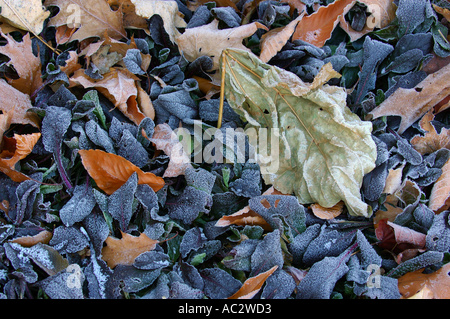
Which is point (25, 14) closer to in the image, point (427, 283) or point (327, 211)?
point (327, 211)

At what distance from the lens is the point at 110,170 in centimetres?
127

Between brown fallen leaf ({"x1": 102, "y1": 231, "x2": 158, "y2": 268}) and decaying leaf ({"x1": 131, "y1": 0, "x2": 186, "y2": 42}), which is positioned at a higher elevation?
decaying leaf ({"x1": 131, "y1": 0, "x2": 186, "y2": 42})

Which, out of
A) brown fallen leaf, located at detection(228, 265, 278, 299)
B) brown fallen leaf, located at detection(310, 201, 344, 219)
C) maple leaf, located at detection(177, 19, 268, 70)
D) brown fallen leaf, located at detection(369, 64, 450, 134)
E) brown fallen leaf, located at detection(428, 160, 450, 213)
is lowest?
brown fallen leaf, located at detection(228, 265, 278, 299)

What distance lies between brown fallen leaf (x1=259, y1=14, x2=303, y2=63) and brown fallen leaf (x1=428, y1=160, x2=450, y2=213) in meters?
0.77

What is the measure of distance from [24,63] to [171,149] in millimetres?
673

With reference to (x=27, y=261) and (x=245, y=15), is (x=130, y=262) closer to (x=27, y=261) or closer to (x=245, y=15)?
(x=27, y=261)

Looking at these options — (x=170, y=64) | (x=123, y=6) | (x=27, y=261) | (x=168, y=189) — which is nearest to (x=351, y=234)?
(x=168, y=189)

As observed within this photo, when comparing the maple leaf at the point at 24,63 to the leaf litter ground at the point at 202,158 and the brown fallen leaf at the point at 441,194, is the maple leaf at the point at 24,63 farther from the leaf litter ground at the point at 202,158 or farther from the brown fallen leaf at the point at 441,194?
the brown fallen leaf at the point at 441,194

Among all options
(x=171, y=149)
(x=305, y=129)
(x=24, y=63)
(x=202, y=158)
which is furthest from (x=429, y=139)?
(x=24, y=63)

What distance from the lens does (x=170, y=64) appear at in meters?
1.51

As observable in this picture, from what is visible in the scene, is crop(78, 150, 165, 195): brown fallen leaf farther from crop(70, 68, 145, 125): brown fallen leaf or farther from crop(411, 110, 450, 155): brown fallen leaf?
crop(411, 110, 450, 155): brown fallen leaf

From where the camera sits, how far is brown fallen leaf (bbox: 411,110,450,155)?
140cm

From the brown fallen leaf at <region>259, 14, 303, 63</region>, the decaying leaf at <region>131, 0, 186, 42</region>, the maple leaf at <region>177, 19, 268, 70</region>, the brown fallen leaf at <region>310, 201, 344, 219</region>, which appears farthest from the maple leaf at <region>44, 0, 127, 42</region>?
the brown fallen leaf at <region>310, 201, 344, 219</region>
